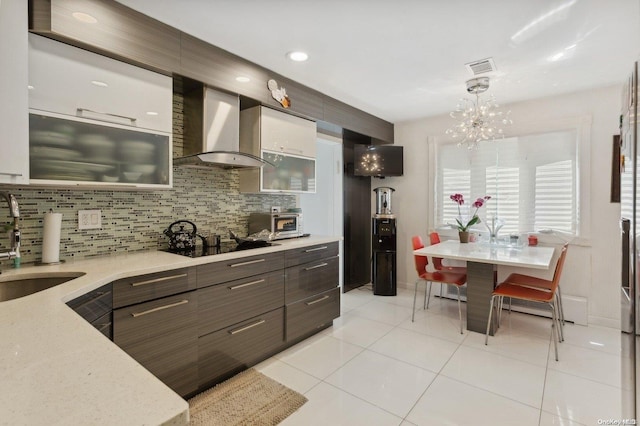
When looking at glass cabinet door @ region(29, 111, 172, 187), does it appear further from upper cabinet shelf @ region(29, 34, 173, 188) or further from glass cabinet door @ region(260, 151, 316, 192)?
glass cabinet door @ region(260, 151, 316, 192)

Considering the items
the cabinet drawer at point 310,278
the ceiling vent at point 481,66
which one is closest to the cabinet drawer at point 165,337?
the cabinet drawer at point 310,278

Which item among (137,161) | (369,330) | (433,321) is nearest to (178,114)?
(137,161)

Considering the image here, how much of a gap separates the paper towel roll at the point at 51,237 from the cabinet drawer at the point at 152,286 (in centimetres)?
54

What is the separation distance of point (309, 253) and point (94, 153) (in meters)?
1.67

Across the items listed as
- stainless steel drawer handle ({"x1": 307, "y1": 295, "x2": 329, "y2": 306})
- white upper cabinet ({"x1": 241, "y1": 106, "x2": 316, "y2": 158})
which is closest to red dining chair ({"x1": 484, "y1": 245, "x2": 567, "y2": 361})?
stainless steel drawer handle ({"x1": 307, "y1": 295, "x2": 329, "y2": 306})

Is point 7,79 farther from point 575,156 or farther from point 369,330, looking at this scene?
point 575,156

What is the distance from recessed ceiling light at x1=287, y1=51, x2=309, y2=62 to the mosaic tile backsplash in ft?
3.03

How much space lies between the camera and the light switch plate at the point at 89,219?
77.6 inches

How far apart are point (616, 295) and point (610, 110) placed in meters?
1.79

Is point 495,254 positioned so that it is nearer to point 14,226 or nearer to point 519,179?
point 519,179

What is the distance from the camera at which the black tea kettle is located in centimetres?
224

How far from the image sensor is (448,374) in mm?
2221

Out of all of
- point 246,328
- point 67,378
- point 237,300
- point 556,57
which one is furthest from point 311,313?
point 556,57

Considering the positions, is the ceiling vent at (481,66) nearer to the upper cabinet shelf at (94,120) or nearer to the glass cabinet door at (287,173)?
the glass cabinet door at (287,173)
